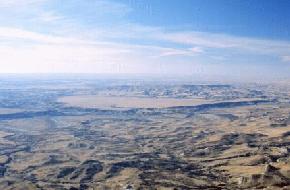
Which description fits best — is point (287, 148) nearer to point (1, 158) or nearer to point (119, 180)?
point (119, 180)

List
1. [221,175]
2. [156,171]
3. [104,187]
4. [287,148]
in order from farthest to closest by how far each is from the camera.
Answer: [287,148]
[156,171]
[221,175]
[104,187]

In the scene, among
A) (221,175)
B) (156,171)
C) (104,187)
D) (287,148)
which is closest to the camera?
(104,187)

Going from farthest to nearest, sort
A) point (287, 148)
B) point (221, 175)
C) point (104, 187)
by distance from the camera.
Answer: point (287, 148), point (221, 175), point (104, 187)

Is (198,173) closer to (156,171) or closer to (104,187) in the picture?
(156,171)

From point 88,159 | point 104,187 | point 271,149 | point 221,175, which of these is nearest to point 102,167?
point 88,159

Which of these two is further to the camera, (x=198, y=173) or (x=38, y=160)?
(x=38, y=160)

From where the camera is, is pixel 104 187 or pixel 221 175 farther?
pixel 221 175

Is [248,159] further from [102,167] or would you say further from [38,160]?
[38,160]

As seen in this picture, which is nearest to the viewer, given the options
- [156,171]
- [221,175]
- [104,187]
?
[104,187]

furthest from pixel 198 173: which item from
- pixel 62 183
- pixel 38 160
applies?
pixel 38 160
